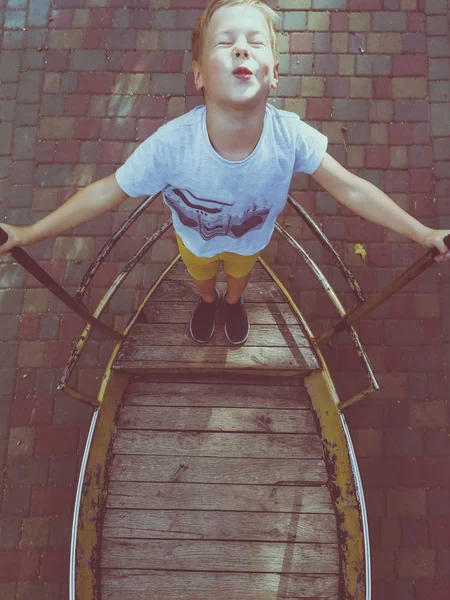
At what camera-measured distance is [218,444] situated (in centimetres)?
297

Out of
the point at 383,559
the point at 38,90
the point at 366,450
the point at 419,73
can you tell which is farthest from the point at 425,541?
the point at 38,90

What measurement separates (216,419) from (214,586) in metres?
0.91

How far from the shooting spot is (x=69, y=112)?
4.31 metres

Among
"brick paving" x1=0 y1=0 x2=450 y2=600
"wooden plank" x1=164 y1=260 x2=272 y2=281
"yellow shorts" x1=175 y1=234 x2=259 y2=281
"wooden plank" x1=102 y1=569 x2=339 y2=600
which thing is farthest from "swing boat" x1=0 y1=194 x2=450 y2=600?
"brick paving" x1=0 y1=0 x2=450 y2=600

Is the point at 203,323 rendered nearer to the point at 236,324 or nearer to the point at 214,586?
the point at 236,324

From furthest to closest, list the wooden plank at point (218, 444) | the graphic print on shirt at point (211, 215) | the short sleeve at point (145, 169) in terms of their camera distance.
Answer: the wooden plank at point (218, 444) < the graphic print on shirt at point (211, 215) < the short sleeve at point (145, 169)

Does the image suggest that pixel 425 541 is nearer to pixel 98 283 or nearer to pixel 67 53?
pixel 98 283

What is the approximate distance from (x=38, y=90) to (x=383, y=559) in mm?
4612

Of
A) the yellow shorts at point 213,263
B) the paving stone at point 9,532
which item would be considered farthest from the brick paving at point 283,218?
the yellow shorts at point 213,263

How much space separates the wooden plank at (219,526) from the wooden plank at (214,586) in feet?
0.62

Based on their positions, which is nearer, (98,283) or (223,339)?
(223,339)

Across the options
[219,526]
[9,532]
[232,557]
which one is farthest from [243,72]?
[9,532]

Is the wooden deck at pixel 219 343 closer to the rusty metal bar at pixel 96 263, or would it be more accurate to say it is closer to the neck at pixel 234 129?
the rusty metal bar at pixel 96 263

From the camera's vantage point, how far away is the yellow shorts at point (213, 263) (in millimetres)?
2492
